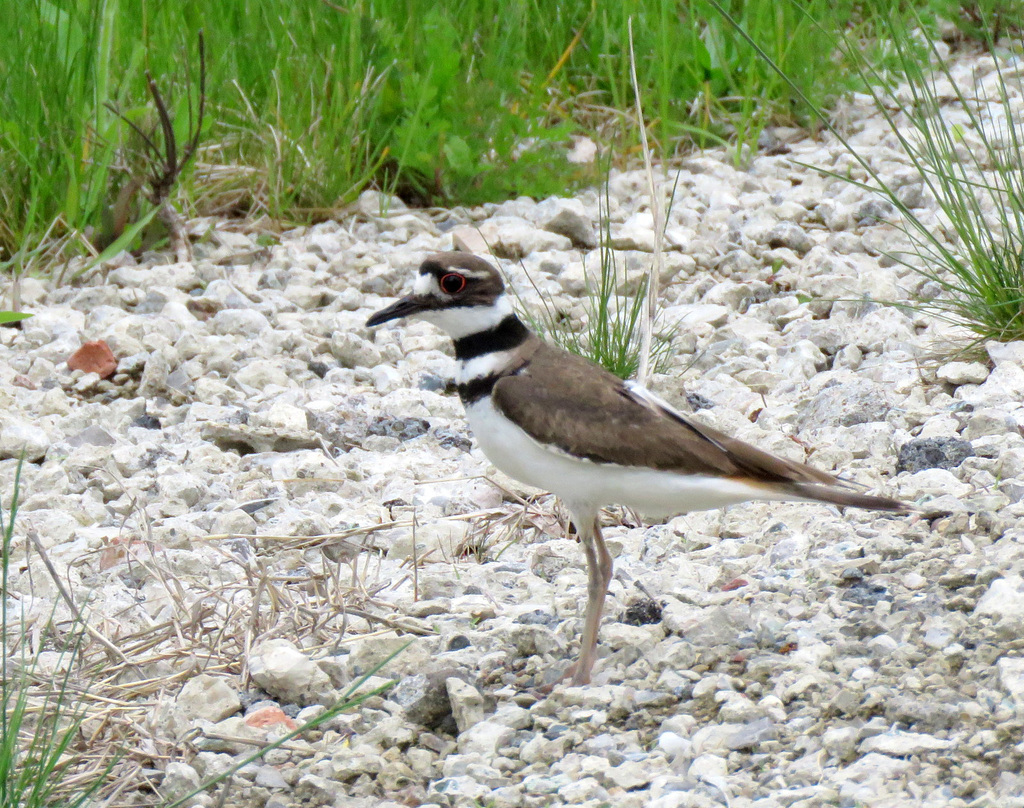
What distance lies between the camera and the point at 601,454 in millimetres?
2826

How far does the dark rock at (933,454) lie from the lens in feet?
11.6

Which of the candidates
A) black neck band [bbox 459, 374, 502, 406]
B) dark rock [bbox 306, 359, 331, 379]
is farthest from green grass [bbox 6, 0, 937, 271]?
black neck band [bbox 459, 374, 502, 406]

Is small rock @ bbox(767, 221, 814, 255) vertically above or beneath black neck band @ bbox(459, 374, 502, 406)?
beneath

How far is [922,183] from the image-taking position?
5.61m

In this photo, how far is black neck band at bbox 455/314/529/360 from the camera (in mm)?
3092

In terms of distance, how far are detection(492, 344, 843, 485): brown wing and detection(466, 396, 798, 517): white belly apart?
3cm

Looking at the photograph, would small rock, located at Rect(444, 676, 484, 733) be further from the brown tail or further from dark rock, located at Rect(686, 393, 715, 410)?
dark rock, located at Rect(686, 393, 715, 410)

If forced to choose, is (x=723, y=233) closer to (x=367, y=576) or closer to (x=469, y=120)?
(x=469, y=120)

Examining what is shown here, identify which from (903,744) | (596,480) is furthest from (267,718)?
(903,744)

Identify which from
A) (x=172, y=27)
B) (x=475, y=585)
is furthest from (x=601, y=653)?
(x=172, y=27)

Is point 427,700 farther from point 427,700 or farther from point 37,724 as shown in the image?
point 37,724

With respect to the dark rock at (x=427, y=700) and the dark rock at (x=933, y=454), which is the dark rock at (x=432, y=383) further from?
the dark rock at (x=427, y=700)

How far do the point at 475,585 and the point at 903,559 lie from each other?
1055mm

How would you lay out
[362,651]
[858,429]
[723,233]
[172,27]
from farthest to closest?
1. [172,27]
2. [723,233]
3. [858,429]
4. [362,651]
